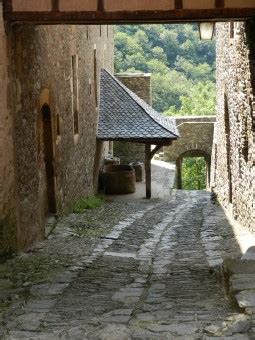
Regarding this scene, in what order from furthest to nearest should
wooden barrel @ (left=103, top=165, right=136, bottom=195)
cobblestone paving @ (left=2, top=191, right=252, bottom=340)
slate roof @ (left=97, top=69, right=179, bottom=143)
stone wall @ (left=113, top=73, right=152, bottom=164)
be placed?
stone wall @ (left=113, top=73, right=152, bottom=164) < wooden barrel @ (left=103, top=165, right=136, bottom=195) < slate roof @ (left=97, top=69, right=179, bottom=143) < cobblestone paving @ (left=2, top=191, right=252, bottom=340)

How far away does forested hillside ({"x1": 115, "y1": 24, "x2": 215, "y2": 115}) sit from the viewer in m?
52.9

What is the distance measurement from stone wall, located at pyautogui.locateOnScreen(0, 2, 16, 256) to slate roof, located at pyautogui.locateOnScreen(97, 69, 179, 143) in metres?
8.77

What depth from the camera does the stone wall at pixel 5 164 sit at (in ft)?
25.0

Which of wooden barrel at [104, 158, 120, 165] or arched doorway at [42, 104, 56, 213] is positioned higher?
arched doorway at [42, 104, 56, 213]

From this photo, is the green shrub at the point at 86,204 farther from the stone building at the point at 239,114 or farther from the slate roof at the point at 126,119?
the stone building at the point at 239,114

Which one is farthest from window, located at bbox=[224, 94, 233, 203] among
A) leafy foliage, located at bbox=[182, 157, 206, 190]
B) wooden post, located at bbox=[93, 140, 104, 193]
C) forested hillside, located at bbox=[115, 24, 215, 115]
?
forested hillside, located at bbox=[115, 24, 215, 115]

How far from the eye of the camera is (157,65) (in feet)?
179

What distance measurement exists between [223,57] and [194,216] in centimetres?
359

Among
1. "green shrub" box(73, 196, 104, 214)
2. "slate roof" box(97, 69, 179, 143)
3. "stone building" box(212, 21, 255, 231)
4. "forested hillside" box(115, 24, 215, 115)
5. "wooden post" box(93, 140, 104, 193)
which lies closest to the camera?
"stone building" box(212, 21, 255, 231)

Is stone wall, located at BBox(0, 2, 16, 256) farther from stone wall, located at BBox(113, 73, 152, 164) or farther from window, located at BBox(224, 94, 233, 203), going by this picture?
stone wall, located at BBox(113, 73, 152, 164)

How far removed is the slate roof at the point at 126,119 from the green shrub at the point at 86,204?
2.11 metres

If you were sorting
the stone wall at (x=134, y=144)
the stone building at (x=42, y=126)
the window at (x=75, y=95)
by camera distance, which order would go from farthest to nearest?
the stone wall at (x=134, y=144) → the window at (x=75, y=95) → the stone building at (x=42, y=126)

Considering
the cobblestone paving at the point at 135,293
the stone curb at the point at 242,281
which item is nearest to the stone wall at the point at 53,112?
the cobblestone paving at the point at 135,293

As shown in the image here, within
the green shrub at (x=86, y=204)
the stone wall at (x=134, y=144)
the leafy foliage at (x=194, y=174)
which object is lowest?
the leafy foliage at (x=194, y=174)
